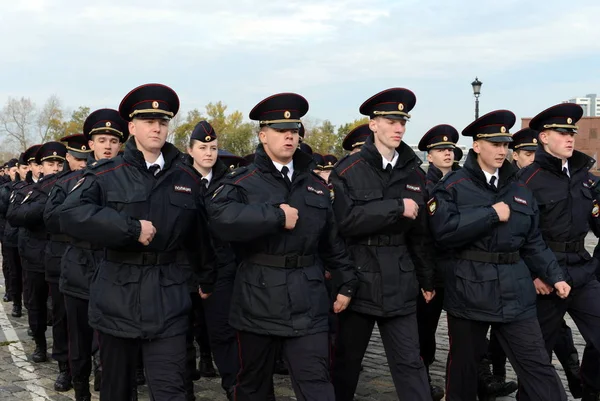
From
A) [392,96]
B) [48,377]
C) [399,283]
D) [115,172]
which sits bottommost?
[48,377]

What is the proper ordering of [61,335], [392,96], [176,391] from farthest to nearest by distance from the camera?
[61,335] → [392,96] → [176,391]

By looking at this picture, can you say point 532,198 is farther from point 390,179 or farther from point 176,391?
point 176,391

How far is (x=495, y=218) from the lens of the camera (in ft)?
16.2

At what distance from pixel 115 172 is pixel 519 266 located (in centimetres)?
297

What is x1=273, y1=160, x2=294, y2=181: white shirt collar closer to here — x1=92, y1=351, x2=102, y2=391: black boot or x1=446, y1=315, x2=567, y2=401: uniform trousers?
x1=446, y1=315, x2=567, y2=401: uniform trousers

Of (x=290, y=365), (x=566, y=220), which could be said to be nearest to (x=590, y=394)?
(x=566, y=220)

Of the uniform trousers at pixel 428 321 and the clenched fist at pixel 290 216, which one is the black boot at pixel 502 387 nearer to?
the uniform trousers at pixel 428 321

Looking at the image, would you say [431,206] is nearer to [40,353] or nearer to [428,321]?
[428,321]

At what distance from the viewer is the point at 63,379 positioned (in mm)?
6438

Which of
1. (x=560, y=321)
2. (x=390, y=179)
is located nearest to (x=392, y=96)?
(x=390, y=179)

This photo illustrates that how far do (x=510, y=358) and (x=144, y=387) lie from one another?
3.39m

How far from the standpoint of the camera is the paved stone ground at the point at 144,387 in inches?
242

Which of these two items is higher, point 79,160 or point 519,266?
point 79,160

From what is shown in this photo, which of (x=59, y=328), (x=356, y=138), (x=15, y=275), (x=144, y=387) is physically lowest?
(x=144, y=387)
